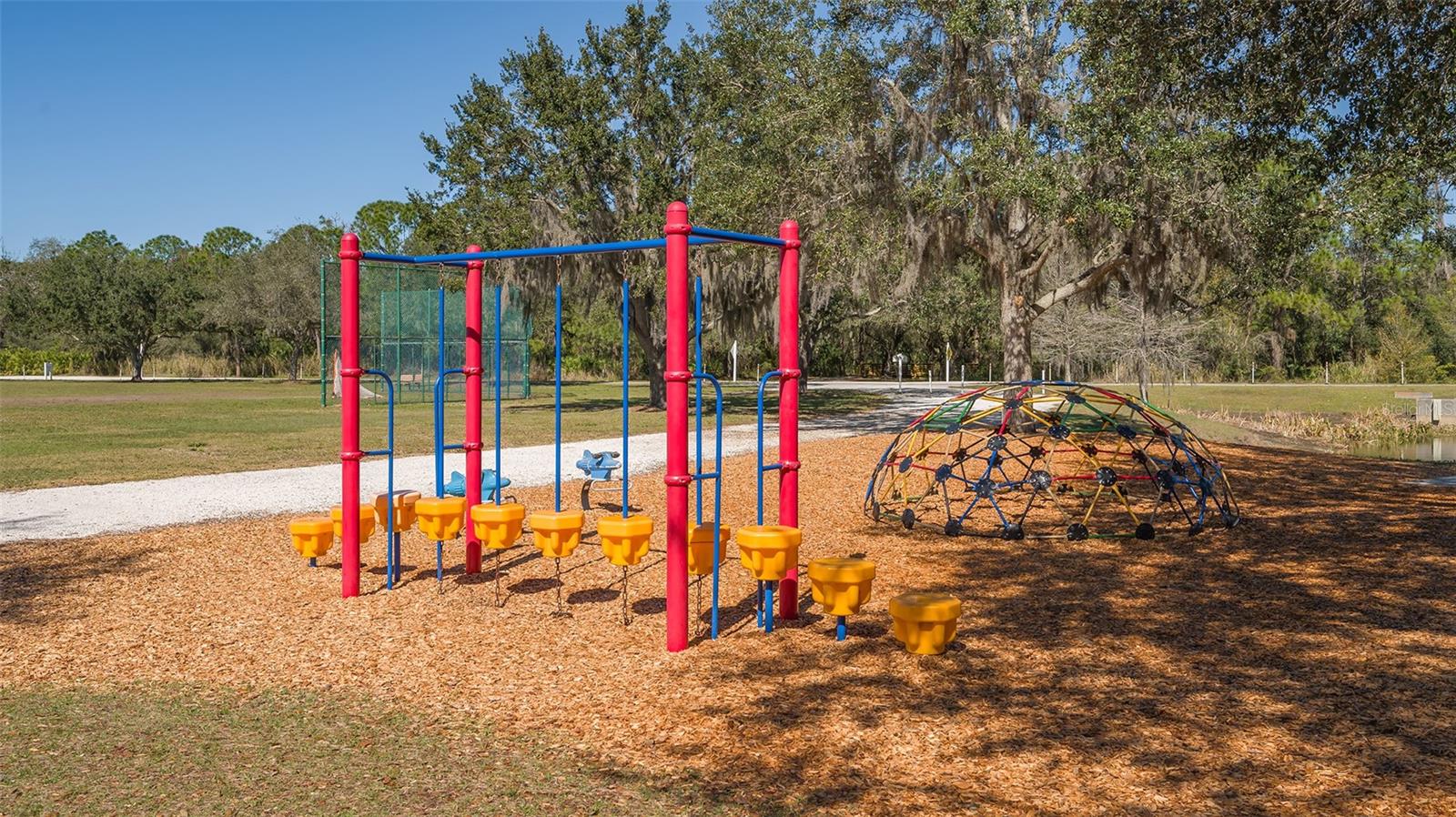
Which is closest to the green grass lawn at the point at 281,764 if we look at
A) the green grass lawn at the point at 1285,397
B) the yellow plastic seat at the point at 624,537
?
the yellow plastic seat at the point at 624,537

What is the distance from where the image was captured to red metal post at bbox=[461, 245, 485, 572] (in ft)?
25.7

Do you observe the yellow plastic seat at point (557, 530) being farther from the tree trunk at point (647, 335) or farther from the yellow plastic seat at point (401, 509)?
the tree trunk at point (647, 335)

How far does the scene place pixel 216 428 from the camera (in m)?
23.4

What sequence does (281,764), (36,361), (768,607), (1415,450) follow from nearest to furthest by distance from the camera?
(281,764)
(768,607)
(1415,450)
(36,361)

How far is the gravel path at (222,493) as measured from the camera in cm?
1052

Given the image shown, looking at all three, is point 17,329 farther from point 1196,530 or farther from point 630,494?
point 1196,530

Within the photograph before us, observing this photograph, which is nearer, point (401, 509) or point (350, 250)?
point (350, 250)

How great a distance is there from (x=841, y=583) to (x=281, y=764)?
2.99 meters

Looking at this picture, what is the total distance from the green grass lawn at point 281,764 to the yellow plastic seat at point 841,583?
6.33ft

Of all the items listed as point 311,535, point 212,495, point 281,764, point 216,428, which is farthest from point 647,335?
point 281,764

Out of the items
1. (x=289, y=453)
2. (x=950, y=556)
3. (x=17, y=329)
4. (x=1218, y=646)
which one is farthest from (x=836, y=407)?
(x=17, y=329)

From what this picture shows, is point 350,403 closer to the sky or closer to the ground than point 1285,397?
closer to the sky

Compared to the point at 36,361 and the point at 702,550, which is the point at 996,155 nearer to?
the point at 702,550

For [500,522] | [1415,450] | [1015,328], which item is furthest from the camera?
[1415,450]
